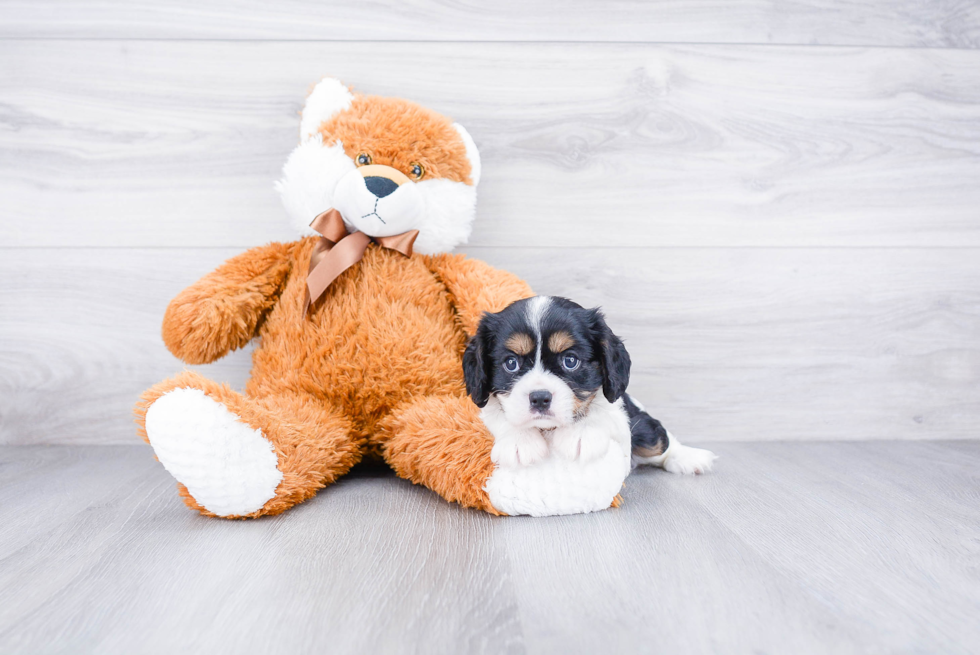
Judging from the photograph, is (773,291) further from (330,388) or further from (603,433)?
(330,388)

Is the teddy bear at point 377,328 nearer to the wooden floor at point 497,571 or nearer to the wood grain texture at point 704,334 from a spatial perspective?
the wooden floor at point 497,571

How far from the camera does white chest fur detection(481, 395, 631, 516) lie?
125 centimetres

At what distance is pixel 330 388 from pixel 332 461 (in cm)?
17

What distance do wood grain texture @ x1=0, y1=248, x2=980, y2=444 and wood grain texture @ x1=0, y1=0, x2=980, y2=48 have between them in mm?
618

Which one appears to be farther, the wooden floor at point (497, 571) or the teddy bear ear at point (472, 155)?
the teddy bear ear at point (472, 155)

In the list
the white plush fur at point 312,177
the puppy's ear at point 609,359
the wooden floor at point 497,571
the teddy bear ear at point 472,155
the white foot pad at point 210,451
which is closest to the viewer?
the wooden floor at point 497,571

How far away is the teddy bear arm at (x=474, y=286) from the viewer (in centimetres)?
155

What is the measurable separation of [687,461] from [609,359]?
1.75 feet

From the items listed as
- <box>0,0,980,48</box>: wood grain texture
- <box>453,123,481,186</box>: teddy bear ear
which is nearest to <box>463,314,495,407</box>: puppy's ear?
<box>453,123,481,186</box>: teddy bear ear

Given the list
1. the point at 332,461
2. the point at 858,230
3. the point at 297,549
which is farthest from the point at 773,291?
the point at 297,549

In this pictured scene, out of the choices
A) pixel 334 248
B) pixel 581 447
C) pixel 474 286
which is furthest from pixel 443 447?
pixel 334 248

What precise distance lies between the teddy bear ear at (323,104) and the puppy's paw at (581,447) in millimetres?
969

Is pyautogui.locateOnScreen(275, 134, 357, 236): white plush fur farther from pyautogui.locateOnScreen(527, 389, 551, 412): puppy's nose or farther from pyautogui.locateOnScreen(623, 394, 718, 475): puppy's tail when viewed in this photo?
pyautogui.locateOnScreen(623, 394, 718, 475): puppy's tail

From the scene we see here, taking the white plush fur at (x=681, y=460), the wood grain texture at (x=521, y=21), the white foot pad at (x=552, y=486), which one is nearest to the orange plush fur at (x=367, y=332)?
the white foot pad at (x=552, y=486)
